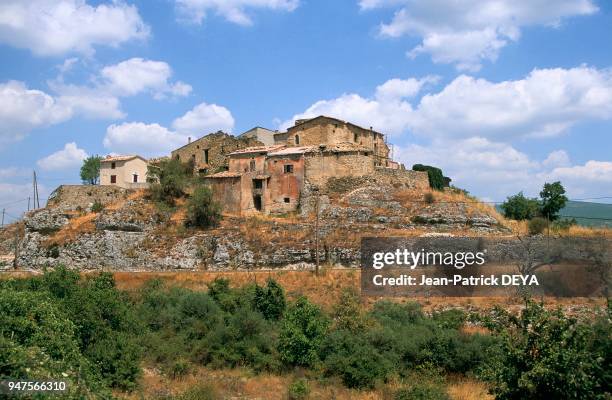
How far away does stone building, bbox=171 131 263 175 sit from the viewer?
4988 cm

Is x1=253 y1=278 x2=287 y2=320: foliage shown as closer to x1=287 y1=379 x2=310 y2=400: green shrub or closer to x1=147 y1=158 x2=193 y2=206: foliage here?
x1=287 y1=379 x2=310 y2=400: green shrub

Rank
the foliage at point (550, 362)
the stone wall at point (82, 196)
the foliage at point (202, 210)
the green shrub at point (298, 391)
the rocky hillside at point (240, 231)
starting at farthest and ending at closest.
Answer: the stone wall at point (82, 196), the foliage at point (202, 210), the rocky hillside at point (240, 231), the green shrub at point (298, 391), the foliage at point (550, 362)

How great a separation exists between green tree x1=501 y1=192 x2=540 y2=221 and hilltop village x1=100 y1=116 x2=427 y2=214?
7984 mm

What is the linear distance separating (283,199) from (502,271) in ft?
57.7

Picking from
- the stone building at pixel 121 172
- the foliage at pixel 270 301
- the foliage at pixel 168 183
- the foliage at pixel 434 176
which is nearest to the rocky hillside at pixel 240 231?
the foliage at pixel 168 183

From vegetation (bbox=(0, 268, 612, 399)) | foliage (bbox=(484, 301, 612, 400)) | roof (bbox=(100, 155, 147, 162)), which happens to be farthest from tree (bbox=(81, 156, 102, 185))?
foliage (bbox=(484, 301, 612, 400))

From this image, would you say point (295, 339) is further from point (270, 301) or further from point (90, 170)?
point (90, 170)

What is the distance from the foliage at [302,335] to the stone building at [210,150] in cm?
2547

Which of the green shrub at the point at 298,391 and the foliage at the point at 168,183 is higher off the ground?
the foliage at the point at 168,183

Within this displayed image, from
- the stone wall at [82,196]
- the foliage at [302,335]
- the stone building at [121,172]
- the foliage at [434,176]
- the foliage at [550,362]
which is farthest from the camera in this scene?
the foliage at [434,176]

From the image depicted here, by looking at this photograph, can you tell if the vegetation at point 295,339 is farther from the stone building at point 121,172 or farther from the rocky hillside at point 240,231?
the stone building at point 121,172

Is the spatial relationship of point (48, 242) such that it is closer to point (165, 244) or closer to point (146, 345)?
point (165, 244)

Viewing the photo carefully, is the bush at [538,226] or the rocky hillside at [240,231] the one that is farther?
the rocky hillside at [240,231]

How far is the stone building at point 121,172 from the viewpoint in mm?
48131
